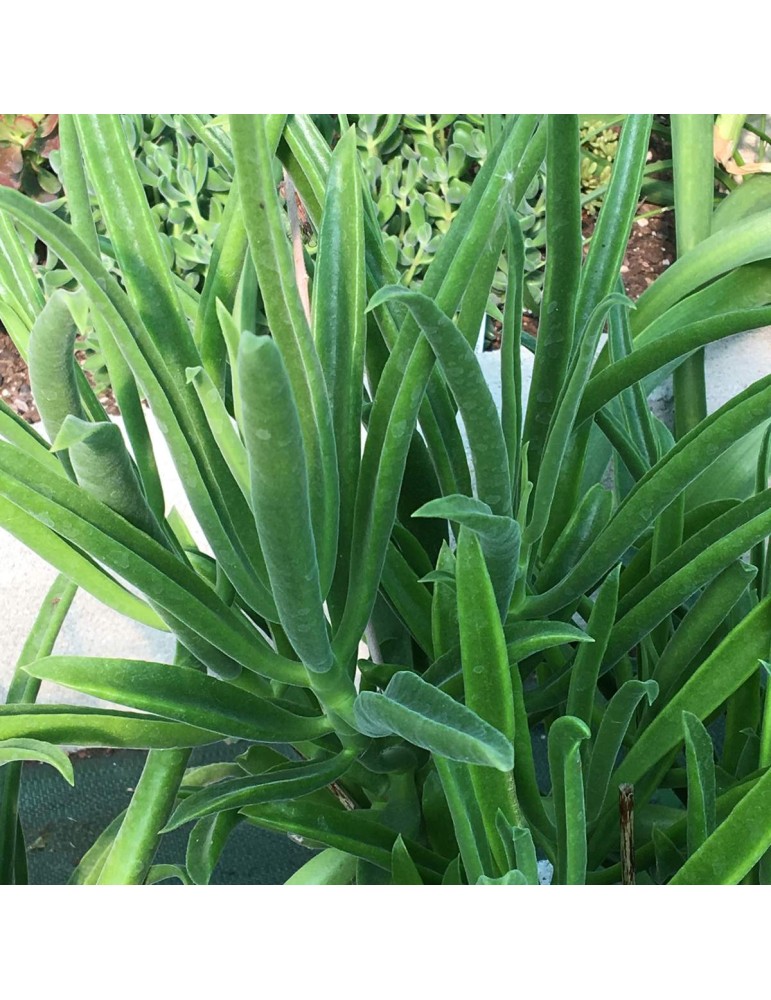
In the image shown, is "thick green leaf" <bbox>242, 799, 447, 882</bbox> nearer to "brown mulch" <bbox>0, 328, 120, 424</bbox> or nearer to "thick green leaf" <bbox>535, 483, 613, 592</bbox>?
"thick green leaf" <bbox>535, 483, 613, 592</bbox>

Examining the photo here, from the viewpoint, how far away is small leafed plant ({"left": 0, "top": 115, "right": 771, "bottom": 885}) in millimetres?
378

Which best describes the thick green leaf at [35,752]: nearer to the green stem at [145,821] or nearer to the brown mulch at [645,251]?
the green stem at [145,821]

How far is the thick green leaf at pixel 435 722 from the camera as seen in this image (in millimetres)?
335

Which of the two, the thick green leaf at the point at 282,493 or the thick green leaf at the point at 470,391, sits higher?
the thick green leaf at the point at 470,391

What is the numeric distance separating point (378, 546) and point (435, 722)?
12cm

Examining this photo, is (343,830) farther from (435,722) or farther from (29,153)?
(29,153)

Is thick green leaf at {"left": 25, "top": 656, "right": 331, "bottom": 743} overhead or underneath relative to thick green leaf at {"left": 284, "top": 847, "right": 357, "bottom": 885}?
overhead

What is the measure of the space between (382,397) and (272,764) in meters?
0.25

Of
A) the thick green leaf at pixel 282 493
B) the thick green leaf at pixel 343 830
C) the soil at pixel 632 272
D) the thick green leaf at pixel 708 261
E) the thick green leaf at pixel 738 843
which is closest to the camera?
the thick green leaf at pixel 282 493

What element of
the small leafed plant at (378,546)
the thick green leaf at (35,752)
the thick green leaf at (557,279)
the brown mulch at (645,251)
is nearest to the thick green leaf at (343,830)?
the small leafed plant at (378,546)

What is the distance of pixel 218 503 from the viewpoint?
18.6 inches

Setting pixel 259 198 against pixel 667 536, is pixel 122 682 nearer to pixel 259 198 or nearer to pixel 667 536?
pixel 259 198

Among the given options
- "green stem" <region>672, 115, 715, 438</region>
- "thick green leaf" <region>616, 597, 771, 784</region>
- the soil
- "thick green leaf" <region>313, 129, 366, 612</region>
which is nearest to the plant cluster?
the soil

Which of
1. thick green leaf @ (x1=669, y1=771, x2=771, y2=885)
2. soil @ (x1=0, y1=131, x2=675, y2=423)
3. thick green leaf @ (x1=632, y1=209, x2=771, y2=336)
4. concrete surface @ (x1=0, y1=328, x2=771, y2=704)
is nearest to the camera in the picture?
thick green leaf @ (x1=669, y1=771, x2=771, y2=885)
